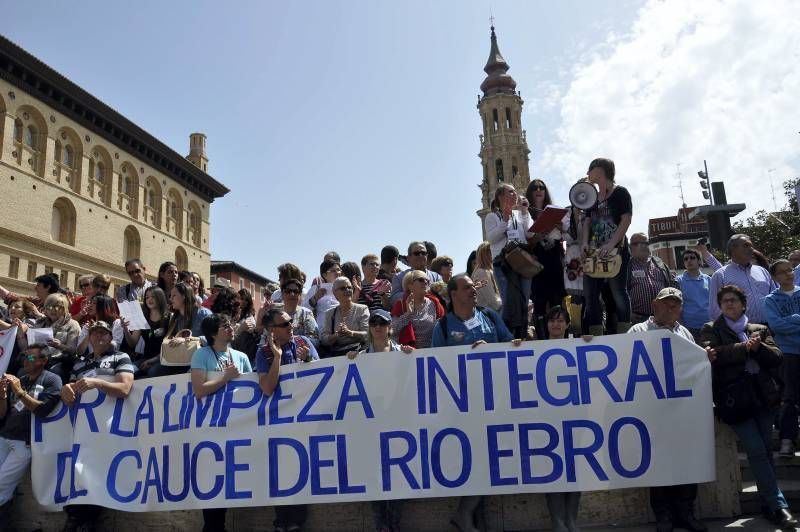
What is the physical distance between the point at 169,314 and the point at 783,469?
21.4ft

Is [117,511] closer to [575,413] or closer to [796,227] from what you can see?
[575,413]

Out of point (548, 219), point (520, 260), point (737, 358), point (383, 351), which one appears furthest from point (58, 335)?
point (737, 358)

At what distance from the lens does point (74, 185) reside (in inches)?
1359

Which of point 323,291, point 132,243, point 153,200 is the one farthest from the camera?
point 153,200

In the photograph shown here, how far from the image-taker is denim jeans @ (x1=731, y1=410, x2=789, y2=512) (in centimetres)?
457

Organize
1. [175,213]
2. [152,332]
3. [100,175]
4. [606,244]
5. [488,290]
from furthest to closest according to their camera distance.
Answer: [175,213], [100,175], [488,290], [152,332], [606,244]

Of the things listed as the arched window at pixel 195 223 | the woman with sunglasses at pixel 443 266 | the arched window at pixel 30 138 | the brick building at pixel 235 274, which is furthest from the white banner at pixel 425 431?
the brick building at pixel 235 274

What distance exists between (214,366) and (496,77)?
79.6 m

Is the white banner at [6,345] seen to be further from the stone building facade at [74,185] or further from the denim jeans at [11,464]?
the stone building facade at [74,185]

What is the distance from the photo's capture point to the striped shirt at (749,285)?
21.5 ft

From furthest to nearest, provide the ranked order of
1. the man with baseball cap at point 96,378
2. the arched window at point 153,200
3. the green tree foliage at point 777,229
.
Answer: the arched window at point 153,200, the green tree foliage at point 777,229, the man with baseball cap at point 96,378

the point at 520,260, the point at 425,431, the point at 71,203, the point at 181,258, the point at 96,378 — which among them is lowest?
the point at 425,431

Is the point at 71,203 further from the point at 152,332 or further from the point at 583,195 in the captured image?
the point at 583,195

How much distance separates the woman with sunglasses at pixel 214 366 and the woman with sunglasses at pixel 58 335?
1.80 meters
